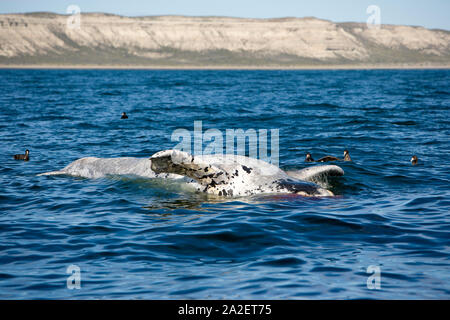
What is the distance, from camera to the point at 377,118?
2820 cm

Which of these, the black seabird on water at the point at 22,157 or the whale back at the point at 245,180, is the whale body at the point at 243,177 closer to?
the whale back at the point at 245,180

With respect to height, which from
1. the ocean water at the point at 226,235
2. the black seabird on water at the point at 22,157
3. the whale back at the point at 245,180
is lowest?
the ocean water at the point at 226,235

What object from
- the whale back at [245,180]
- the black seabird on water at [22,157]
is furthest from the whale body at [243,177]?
the black seabird on water at [22,157]

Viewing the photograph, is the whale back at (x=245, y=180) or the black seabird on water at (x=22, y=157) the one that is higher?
the whale back at (x=245, y=180)

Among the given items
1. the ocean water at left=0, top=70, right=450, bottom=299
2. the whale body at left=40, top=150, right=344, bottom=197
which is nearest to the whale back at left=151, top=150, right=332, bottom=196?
the whale body at left=40, top=150, right=344, bottom=197

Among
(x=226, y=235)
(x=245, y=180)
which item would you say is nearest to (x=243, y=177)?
(x=245, y=180)

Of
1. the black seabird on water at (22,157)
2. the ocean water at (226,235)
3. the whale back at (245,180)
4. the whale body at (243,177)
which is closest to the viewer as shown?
the ocean water at (226,235)

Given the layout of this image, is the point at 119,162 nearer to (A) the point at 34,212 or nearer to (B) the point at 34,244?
(A) the point at 34,212

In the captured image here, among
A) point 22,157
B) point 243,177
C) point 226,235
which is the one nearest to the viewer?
point 226,235

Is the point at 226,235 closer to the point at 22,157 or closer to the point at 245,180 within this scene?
the point at 245,180

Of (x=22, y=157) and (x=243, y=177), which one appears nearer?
(x=243, y=177)

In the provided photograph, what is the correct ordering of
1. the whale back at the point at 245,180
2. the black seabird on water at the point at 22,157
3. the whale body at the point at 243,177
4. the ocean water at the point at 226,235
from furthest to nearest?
the black seabird on water at the point at 22,157 → the whale back at the point at 245,180 → the whale body at the point at 243,177 → the ocean water at the point at 226,235

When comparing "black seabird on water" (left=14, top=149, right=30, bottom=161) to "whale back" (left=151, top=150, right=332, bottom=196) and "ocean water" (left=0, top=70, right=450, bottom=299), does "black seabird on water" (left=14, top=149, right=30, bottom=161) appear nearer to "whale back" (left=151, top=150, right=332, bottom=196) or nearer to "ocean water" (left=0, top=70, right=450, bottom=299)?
"ocean water" (left=0, top=70, right=450, bottom=299)
